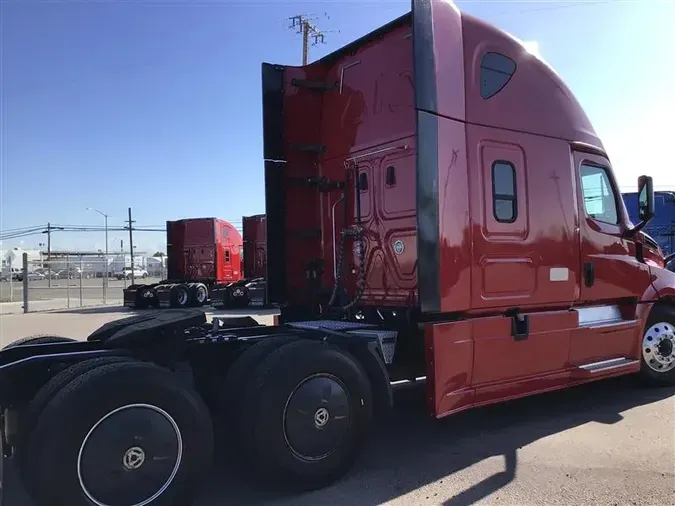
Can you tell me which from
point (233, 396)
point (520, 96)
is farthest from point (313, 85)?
point (233, 396)

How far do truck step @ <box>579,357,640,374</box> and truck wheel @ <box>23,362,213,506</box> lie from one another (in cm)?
398

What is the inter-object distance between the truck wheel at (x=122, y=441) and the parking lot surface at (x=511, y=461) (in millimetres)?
573

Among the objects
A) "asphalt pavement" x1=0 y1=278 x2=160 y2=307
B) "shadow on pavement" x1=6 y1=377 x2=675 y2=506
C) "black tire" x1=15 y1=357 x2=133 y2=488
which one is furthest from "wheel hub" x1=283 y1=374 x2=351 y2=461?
"asphalt pavement" x1=0 y1=278 x2=160 y2=307

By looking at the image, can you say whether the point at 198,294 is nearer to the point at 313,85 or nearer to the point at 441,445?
the point at 313,85

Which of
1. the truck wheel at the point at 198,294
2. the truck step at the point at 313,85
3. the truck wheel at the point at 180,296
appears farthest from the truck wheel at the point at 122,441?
the truck wheel at the point at 198,294

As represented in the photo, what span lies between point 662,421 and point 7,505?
579 centimetres

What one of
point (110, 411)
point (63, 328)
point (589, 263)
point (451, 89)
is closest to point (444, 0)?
point (451, 89)

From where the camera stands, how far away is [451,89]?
15.5ft

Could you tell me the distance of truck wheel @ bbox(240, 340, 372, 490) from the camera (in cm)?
379

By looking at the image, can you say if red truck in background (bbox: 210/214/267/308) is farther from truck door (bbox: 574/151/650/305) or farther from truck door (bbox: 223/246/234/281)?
truck door (bbox: 574/151/650/305)

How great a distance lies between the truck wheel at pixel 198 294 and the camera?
21984mm

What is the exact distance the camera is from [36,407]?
3254 millimetres

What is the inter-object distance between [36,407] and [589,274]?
518cm

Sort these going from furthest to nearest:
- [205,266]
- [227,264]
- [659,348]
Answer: [227,264]
[205,266]
[659,348]
